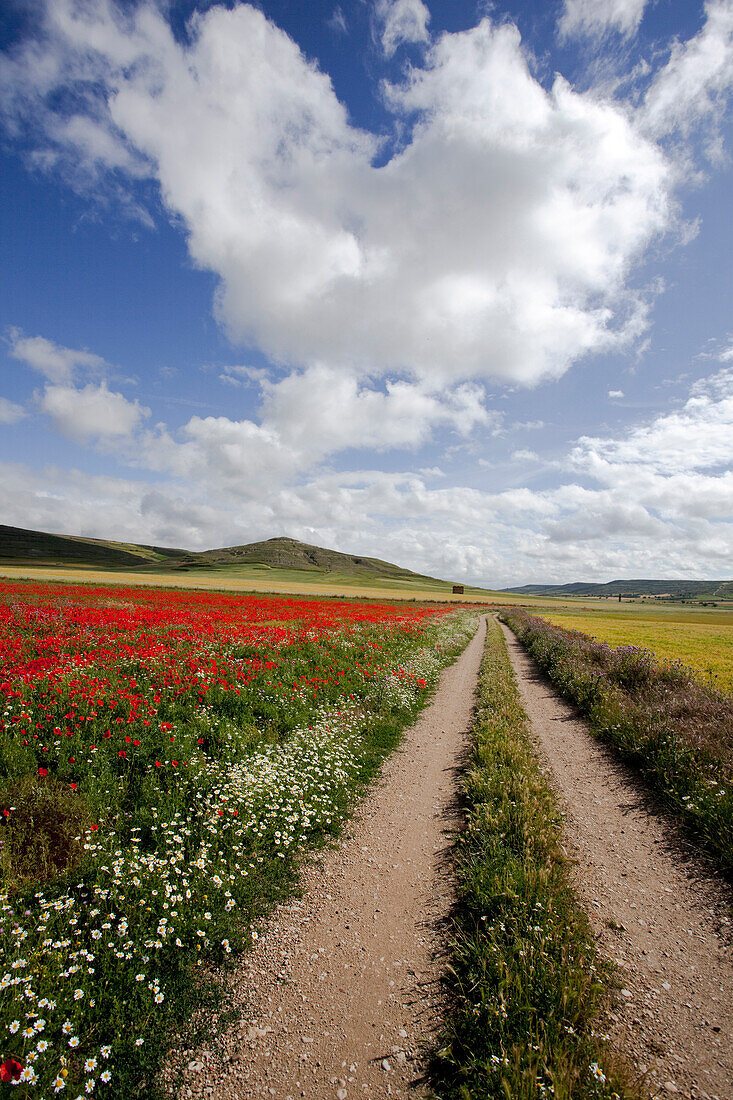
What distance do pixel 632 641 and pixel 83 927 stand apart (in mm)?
34682

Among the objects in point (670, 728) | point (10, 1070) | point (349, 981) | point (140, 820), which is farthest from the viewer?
point (670, 728)

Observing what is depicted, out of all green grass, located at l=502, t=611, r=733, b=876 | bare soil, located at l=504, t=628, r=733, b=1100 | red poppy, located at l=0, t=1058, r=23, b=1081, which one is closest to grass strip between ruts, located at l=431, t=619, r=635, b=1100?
bare soil, located at l=504, t=628, r=733, b=1100

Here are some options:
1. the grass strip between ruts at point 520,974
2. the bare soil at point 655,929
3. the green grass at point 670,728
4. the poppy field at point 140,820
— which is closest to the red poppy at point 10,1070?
the poppy field at point 140,820

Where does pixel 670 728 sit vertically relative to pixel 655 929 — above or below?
above

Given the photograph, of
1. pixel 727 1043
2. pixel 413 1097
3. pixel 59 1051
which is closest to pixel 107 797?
pixel 59 1051

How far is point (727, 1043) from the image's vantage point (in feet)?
12.6

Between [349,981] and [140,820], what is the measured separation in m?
3.40

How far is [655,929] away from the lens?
5141 mm

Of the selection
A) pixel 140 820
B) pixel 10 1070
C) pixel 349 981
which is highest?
pixel 140 820

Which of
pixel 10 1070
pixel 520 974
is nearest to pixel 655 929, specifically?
pixel 520 974

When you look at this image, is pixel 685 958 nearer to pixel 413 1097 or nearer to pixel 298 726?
pixel 413 1097

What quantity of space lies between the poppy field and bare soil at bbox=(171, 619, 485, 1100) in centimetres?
40

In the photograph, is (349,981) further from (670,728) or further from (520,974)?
(670,728)

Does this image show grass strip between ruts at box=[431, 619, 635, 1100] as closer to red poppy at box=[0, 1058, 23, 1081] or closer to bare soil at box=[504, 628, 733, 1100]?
bare soil at box=[504, 628, 733, 1100]
